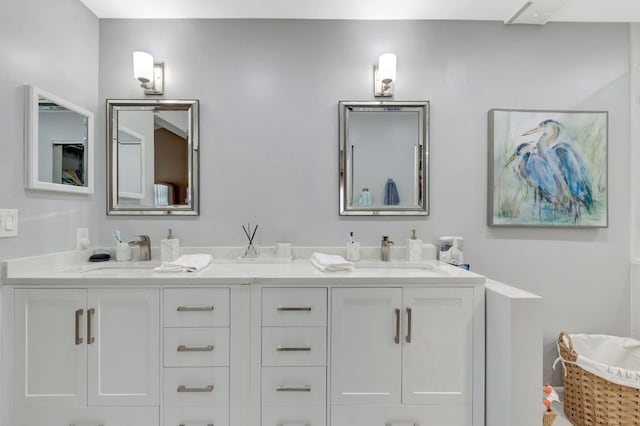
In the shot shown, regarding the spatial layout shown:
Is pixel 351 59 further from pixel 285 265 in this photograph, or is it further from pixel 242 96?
pixel 285 265

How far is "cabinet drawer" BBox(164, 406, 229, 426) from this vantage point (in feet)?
4.88

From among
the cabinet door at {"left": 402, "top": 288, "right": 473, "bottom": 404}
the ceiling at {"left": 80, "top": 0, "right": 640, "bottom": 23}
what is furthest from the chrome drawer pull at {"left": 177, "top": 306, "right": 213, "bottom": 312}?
the ceiling at {"left": 80, "top": 0, "right": 640, "bottom": 23}

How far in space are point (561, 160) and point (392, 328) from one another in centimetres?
155

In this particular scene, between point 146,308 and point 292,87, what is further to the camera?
point 292,87

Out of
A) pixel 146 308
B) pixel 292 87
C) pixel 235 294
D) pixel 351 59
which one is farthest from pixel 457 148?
pixel 146 308

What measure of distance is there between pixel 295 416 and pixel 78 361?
986 millimetres

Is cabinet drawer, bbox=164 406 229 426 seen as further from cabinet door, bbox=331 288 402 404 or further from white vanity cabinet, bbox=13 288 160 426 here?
cabinet door, bbox=331 288 402 404

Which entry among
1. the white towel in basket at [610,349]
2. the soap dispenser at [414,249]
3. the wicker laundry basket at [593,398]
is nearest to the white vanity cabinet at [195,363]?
the soap dispenser at [414,249]

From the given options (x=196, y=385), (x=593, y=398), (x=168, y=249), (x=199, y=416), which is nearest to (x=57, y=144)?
(x=168, y=249)

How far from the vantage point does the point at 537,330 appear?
1381mm

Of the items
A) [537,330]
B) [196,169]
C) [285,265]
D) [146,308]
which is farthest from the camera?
[196,169]

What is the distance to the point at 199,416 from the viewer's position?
1488 millimetres

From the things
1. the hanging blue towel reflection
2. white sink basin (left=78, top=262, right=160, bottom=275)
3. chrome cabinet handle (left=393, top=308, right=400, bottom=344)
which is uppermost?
the hanging blue towel reflection

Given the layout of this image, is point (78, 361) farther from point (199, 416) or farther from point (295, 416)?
point (295, 416)
